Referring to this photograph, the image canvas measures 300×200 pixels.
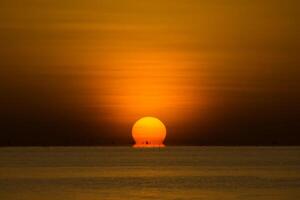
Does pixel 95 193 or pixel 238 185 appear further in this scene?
pixel 238 185

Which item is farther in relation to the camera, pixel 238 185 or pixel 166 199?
pixel 238 185

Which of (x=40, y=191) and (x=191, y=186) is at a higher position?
(x=191, y=186)

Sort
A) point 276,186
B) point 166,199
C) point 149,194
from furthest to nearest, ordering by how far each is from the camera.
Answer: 1. point 276,186
2. point 149,194
3. point 166,199

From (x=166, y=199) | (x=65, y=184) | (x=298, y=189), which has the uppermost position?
(x=65, y=184)

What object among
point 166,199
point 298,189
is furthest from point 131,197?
point 298,189

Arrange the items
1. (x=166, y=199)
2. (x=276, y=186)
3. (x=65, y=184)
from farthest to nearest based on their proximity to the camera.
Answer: (x=65, y=184), (x=276, y=186), (x=166, y=199)

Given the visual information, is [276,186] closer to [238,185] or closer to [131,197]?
[238,185]

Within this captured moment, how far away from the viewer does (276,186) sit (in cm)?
6334

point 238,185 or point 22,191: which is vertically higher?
point 238,185

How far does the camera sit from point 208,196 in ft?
185

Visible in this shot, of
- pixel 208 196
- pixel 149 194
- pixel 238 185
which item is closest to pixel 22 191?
pixel 149 194

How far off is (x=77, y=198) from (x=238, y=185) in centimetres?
1675

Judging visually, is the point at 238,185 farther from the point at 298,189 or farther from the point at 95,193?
the point at 95,193

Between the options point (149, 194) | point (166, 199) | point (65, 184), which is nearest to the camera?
point (166, 199)
